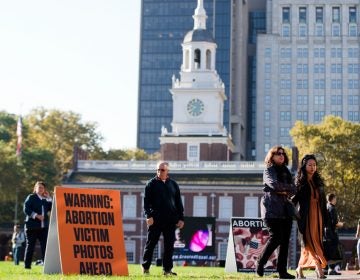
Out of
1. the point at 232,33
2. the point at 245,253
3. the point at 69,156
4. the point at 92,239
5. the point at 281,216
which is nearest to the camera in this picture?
the point at 281,216

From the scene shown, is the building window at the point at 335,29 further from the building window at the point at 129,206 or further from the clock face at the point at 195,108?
the building window at the point at 129,206

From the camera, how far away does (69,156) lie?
261ft

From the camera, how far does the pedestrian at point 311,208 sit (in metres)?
14.4

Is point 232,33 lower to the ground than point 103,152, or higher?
higher

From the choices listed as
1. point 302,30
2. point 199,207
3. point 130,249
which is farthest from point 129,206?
point 302,30

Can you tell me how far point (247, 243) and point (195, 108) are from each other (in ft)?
168

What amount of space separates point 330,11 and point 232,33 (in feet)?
57.7

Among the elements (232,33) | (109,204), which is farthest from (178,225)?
(232,33)

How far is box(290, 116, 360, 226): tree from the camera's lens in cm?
6881

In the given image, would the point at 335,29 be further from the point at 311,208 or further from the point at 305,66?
the point at 311,208

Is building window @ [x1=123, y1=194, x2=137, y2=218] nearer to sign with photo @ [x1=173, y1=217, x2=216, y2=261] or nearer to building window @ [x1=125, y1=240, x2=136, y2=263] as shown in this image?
building window @ [x1=125, y1=240, x2=136, y2=263]

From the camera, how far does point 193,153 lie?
70.2m

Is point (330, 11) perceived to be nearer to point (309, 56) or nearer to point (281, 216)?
point (309, 56)

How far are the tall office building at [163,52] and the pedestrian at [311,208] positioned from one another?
11883 cm
